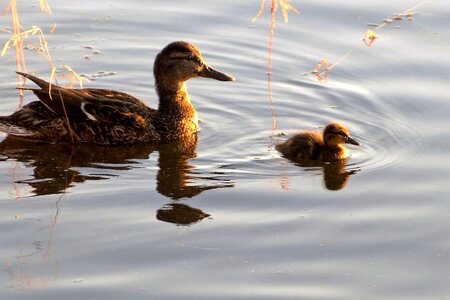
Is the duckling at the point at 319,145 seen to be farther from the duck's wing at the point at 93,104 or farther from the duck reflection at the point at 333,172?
the duck's wing at the point at 93,104

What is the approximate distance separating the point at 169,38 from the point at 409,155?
2.81 metres

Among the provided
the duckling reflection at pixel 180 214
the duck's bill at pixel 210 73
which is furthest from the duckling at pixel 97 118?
the duckling reflection at pixel 180 214

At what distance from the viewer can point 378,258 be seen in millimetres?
5906

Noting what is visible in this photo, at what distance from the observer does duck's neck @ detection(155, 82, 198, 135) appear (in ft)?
26.8

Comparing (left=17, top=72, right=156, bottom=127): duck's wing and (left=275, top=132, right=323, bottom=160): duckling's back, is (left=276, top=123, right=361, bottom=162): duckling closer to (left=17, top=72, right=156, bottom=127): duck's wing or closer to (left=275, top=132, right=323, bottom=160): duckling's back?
(left=275, top=132, right=323, bottom=160): duckling's back

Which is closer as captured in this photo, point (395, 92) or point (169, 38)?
point (395, 92)

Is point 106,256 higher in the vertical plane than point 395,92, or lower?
lower

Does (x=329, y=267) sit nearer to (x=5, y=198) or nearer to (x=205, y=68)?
(x=5, y=198)

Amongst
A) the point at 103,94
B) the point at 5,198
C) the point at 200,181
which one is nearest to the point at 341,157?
the point at 200,181

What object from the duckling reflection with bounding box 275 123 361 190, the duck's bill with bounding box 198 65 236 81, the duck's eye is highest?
the duck's eye

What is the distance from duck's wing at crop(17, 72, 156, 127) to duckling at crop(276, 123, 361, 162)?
44.5 inches

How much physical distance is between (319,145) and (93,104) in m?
1.65

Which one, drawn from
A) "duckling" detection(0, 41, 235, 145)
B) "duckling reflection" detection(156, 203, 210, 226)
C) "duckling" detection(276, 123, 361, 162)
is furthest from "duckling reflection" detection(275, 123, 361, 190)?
"duckling reflection" detection(156, 203, 210, 226)

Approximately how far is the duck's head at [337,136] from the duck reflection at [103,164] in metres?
0.89
